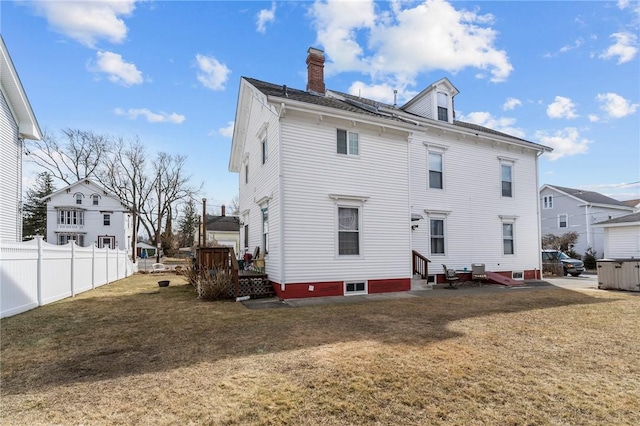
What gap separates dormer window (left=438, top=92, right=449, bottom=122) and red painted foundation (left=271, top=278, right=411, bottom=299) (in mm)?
8243

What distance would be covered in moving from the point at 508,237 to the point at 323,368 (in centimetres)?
1465

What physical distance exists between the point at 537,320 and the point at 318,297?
5.81 metres

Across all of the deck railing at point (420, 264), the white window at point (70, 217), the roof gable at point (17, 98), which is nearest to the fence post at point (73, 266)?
the roof gable at point (17, 98)

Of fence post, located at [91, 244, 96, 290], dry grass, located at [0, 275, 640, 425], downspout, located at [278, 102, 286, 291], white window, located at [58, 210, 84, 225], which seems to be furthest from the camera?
white window, located at [58, 210, 84, 225]

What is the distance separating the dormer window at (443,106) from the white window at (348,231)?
7516mm

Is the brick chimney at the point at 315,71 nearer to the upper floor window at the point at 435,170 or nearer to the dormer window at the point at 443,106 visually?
the dormer window at the point at 443,106

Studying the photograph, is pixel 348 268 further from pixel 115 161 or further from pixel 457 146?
pixel 115 161

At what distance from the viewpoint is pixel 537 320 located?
7148 millimetres

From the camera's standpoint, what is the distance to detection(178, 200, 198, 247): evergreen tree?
174 feet

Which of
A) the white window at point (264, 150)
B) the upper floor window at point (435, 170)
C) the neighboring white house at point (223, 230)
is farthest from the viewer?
the neighboring white house at point (223, 230)

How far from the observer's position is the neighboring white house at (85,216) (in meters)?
38.6

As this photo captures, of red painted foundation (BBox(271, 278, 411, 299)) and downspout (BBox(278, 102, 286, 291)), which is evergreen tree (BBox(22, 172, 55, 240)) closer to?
downspout (BBox(278, 102, 286, 291))

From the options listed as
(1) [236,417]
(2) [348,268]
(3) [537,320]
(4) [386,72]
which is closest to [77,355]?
(1) [236,417]

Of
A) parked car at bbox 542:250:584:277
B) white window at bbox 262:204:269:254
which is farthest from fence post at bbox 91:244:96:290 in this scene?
parked car at bbox 542:250:584:277
